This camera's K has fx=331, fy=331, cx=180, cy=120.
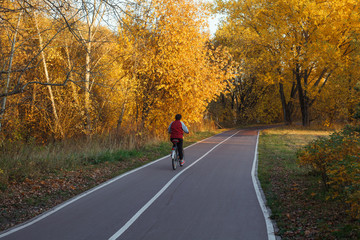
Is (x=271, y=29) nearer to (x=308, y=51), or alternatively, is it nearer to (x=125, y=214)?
(x=308, y=51)

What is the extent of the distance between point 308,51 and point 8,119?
24628 mm

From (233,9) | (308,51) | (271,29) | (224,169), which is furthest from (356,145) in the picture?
(233,9)

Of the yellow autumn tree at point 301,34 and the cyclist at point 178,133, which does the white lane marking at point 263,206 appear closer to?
the cyclist at point 178,133

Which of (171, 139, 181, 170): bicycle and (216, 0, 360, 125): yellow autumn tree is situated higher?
(216, 0, 360, 125): yellow autumn tree

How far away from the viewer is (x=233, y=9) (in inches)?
1410

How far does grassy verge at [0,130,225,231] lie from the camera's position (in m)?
7.50

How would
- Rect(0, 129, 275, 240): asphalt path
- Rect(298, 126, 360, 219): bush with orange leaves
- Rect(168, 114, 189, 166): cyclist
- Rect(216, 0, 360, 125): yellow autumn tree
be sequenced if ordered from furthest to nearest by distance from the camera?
Rect(216, 0, 360, 125): yellow autumn tree < Rect(168, 114, 189, 166): cyclist < Rect(0, 129, 275, 240): asphalt path < Rect(298, 126, 360, 219): bush with orange leaves


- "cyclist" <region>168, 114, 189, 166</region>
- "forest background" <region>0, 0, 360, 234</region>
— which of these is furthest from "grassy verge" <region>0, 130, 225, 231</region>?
"cyclist" <region>168, 114, 189, 166</region>

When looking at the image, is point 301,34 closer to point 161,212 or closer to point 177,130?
point 177,130

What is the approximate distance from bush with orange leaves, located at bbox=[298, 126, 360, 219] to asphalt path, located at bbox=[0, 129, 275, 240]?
4.89ft

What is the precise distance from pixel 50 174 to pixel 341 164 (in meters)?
8.16

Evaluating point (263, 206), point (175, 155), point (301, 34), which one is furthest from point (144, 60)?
point (301, 34)

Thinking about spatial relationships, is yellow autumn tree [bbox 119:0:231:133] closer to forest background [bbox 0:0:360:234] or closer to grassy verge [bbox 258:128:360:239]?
forest background [bbox 0:0:360:234]

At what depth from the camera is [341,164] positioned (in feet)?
22.3
